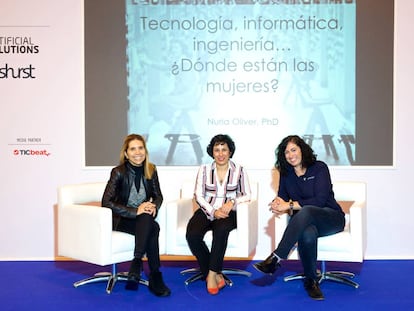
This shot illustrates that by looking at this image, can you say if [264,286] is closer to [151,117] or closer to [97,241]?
[97,241]

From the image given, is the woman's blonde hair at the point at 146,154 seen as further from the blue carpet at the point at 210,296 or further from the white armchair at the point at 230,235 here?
the blue carpet at the point at 210,296

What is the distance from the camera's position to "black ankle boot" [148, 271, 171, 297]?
3.90 metres

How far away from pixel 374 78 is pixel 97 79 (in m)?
2.81

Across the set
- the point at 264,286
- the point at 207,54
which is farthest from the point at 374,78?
the point at 264,286

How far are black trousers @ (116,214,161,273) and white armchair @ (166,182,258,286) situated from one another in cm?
19

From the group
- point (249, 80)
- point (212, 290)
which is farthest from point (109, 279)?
point (249, 80)

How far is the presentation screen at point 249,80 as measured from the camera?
5.13m

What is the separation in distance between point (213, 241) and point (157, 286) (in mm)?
558

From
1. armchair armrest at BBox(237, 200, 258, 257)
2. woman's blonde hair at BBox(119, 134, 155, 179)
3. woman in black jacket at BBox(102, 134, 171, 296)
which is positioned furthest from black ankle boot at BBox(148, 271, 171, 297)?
woman's blonde hair at BBox(119, 134, 155, 179)

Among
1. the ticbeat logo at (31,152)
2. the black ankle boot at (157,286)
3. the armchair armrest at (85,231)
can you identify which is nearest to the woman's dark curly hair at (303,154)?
the black ankle boot at (157,286)

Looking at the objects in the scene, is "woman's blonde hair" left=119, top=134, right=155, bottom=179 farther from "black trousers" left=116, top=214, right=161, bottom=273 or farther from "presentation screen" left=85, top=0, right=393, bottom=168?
"presentation screen" left=85, top=0, right=393, bottom=168

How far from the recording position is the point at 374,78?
5117 millimetres

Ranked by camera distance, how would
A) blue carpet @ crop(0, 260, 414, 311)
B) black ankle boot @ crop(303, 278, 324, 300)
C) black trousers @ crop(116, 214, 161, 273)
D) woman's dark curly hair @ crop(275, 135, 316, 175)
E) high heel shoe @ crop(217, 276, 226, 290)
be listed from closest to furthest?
blue carpet @ crop(0, 260, 414, 311), black ankle boot @ crop(303, 278, 324, 300), black trousers @ crop(116, 214, 161, 273), high heel shoe @ crop(217, 276, 226, 290), woman's dark curly hair @ crop(275, 135, 316, 175)

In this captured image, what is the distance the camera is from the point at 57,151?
523 centimetres
